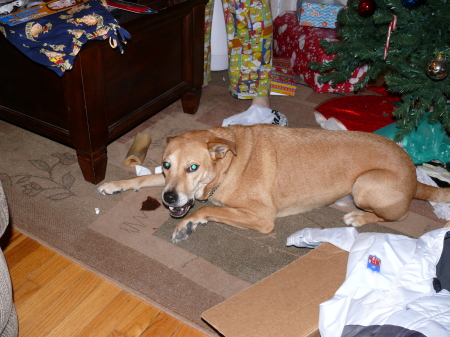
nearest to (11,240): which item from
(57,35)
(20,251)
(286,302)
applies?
(20,251)

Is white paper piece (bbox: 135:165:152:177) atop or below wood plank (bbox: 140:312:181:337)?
atop

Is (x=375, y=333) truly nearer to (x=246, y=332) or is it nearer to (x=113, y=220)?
(x=246, y=332)

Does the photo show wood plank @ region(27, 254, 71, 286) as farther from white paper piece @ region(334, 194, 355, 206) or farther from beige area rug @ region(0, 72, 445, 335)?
white paper piece @ region(334, 194, 355, 206)

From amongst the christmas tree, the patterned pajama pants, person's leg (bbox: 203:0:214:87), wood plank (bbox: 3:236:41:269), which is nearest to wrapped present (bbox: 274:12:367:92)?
the patterned pajama pants

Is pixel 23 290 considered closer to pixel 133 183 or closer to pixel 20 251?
pixel 20 251

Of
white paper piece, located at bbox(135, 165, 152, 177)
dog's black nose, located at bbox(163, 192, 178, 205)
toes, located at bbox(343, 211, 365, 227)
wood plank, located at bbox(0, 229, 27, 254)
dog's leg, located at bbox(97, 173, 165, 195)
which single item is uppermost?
dog's black nose, located at bbox(163, 192, 178, 205)

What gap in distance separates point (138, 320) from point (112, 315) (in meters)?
0.15

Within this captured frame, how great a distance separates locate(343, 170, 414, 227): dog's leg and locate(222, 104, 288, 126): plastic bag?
1.30 meters

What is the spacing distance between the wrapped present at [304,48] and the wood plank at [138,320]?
3.09 meters

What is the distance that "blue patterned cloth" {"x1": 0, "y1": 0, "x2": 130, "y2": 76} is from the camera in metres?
2.39

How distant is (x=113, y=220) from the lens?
2.74m

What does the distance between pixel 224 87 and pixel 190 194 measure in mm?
2343

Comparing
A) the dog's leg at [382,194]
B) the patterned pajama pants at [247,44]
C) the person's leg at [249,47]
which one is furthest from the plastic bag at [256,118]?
the dog's leg at [382,194]

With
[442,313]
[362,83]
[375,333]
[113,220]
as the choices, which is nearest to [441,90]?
[362,83]
